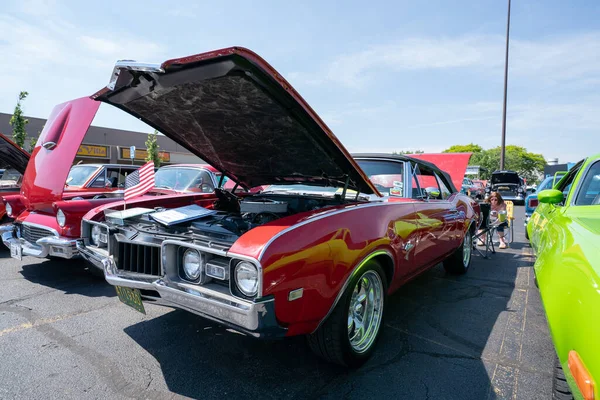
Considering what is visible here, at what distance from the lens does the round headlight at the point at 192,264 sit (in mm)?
2303

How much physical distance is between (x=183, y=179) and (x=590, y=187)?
18.5 feet

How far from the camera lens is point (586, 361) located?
1427mm

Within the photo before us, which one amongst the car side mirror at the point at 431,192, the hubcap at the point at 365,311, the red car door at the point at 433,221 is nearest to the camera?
the hubcap at the point at 365,311

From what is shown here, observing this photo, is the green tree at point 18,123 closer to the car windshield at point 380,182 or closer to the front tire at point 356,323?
the car windshield at point 380,182

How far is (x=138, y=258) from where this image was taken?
2.64 metres

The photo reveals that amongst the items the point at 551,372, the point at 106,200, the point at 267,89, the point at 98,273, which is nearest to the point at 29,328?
the point at 98,273

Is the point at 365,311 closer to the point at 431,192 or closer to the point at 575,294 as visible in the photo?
the point at 575,294

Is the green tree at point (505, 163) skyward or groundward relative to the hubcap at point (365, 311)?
skyward

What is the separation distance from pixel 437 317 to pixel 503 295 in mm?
1325

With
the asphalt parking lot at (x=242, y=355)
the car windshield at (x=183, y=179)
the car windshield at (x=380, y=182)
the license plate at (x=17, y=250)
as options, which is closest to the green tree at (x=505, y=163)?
the car windshield at (x=183, y=179)

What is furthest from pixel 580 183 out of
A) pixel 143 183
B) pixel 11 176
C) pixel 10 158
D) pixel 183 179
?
pixel 11 176

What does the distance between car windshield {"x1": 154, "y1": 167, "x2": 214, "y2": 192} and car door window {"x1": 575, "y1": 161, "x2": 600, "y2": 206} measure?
4.85 meters

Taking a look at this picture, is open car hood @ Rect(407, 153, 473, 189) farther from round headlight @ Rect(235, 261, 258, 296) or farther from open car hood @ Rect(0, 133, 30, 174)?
round headlight @ Rect(235, 261, 258, 296)

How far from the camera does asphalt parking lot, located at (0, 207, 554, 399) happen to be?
7.89ft
